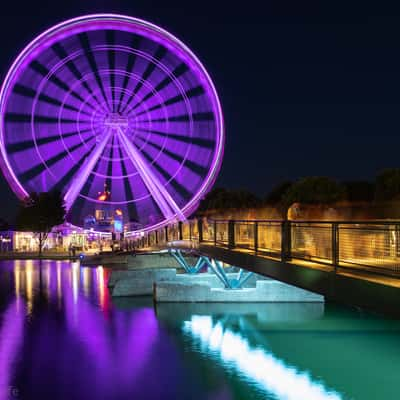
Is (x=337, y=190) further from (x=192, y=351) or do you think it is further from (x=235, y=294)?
(x=192, y=351)

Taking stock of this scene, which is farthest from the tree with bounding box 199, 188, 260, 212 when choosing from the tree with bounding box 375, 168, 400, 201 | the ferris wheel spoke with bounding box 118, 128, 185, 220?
the ferris wheel spoke with bounding box 118, 128, 185, 220

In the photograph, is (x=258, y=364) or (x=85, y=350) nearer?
(x=258, y=364)

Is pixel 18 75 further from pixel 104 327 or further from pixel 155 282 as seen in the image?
pixel 104 327

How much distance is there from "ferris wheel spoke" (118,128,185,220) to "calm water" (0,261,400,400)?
9089 millimetres

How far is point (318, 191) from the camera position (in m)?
54.7

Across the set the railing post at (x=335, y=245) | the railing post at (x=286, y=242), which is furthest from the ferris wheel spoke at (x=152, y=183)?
the railing post at (x=335, y=245)

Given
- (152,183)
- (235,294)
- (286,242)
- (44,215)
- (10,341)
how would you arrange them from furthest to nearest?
(44,215) → (152,183) → (235,294) → (10,341) → (286,242)

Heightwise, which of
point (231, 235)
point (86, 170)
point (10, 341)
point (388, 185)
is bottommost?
point (10, 341)

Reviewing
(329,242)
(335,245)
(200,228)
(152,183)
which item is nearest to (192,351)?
(200,228)

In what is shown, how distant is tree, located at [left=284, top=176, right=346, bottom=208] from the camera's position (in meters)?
54.4

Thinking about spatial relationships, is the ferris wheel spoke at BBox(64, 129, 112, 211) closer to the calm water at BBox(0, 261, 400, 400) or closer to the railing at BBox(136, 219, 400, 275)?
the calm water at BBox(0, 261, 400, 400)

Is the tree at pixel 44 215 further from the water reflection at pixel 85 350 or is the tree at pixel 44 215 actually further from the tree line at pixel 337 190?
the water reflection at pixel 85 350

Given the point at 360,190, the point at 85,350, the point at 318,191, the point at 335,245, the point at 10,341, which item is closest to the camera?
the point at 335,245

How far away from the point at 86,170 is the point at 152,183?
3.54m
